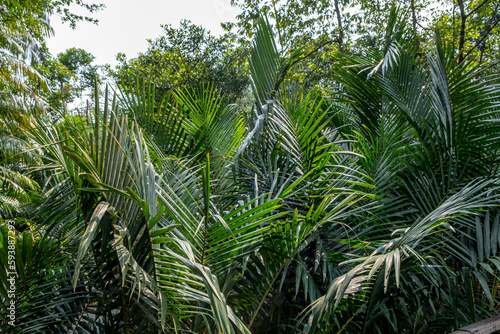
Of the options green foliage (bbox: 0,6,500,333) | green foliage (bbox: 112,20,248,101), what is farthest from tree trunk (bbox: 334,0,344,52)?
green foliage (bbox: 0,6,500,333)

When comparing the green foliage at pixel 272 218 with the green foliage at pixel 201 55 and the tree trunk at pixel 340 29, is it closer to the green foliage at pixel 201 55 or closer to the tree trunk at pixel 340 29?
the tree trunk at pixel 340 29

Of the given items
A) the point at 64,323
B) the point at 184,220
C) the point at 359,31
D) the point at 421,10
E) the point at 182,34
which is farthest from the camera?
the point at 182,34

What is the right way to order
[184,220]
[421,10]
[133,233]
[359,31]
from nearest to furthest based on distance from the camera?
[133,233] < [184,220] < [421,10] < [359,31]

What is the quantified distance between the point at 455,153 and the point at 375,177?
44 cm

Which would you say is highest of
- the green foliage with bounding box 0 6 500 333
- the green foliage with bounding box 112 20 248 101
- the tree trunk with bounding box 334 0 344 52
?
the green foliage with bounding box 112 20 248 101

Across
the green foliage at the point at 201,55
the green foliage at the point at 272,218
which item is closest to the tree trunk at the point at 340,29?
the green foliage at the point at 201,55

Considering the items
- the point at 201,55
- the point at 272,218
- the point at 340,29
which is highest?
the point at 201,55

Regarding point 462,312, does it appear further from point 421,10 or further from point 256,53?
point 421,10

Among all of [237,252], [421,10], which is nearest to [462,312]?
[237,252]

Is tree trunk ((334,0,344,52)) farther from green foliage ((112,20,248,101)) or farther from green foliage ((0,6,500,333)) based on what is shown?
green foliage ((0,6,500,333))

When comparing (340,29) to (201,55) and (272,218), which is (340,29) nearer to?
(201,55)

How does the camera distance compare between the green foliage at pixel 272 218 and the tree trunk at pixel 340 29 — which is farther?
the tree trunk at pixel 340 29

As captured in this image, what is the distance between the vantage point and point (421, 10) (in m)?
9.56

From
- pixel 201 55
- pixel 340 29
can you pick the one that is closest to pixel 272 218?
pixel 340 29
